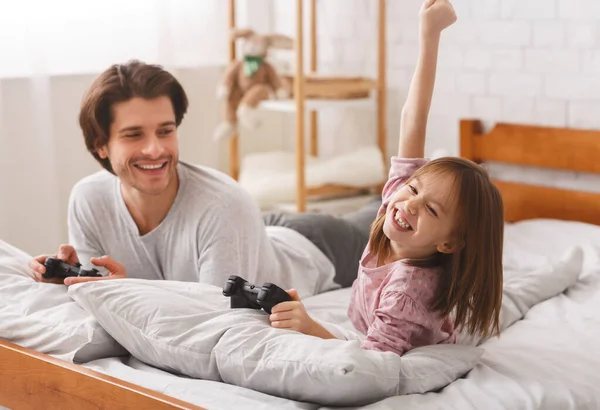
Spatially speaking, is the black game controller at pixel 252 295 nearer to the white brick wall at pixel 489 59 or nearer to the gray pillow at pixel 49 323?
the gray pillow at pixel 49 323

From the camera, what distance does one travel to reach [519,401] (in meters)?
1.33

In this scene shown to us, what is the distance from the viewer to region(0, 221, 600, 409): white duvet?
1.28 meters

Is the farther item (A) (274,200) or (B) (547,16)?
(A) (274,200)

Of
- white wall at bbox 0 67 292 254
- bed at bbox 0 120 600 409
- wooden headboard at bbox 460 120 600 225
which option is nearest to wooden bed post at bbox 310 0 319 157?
wooden headboard at bbox 460 120 600 225

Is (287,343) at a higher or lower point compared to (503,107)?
lower

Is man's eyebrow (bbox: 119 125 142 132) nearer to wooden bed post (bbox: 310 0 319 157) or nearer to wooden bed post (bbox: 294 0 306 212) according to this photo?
wooden bed post (bbox: 294 0 306 212)

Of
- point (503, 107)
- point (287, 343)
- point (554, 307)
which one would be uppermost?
point (503, 107)

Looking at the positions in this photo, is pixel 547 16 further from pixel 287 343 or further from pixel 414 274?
pixel 287 343

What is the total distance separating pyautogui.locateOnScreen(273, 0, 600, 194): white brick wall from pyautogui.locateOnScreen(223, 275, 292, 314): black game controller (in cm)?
171

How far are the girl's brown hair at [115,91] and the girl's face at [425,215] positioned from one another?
0.66 m

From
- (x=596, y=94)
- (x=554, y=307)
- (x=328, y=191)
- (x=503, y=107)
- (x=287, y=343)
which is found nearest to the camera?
(x=287, y=343)

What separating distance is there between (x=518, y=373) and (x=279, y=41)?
206 cm

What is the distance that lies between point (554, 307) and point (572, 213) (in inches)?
35.7

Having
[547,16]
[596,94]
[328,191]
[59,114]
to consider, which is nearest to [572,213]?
[596,94]
